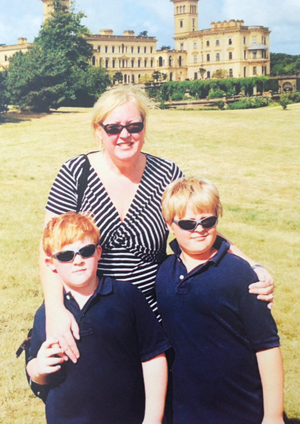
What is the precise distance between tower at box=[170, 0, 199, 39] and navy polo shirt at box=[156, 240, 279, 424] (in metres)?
81.5

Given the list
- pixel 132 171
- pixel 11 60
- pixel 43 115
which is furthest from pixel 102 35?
pixel 132 171

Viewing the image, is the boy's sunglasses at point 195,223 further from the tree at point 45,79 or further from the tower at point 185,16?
the tower at point 185,16

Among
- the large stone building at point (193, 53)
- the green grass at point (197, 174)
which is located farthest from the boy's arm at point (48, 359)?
the large stone building at point (193, 53)

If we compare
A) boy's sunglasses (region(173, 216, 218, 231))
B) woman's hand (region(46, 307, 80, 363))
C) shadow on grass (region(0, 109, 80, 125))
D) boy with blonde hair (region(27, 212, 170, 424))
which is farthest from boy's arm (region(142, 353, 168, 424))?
shadow on grass (region(0, 109, 80, 125))

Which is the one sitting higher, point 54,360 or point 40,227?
point 54,360

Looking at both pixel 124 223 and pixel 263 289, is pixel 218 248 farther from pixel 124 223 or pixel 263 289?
pixel 124 223

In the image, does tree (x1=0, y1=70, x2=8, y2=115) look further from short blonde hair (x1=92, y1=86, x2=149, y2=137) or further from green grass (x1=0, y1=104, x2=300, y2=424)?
short blonde hair (x1=92, y1=86, x2=149, y2=137)

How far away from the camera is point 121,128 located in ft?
7.77

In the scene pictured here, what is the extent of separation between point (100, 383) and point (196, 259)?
0.67m

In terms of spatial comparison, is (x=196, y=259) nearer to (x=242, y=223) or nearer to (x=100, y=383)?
(x=100, y=383)

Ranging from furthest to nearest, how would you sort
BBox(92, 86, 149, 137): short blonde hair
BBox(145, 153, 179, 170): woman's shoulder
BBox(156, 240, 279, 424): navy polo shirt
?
BBox(145, 153, 179, 170): woman's shoulder, BBox(92, 86, 149, 137): short blonde hair, BBox(156, 240, 279, 424): navy polo shirt

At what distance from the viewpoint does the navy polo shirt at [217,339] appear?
217 cm

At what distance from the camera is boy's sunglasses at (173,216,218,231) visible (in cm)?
224

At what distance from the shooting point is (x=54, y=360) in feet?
6.76
